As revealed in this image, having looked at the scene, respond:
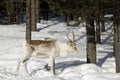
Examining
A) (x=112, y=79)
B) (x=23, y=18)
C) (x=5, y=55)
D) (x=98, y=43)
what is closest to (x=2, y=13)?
(x=23, y=18)

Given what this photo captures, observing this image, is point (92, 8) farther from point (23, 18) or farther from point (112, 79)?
point (23, 18)

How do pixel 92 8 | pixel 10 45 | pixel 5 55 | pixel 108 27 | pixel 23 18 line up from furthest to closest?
pixel 23 18, pixel 108 27, pixel 10 45, pixel 5 55, pixel 92 8

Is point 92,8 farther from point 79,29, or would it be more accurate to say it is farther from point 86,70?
point 79,29

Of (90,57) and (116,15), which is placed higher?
(116,15)

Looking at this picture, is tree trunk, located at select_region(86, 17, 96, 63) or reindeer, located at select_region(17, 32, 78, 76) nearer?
reindeer, located at select_region(17, 32, 78, 76)

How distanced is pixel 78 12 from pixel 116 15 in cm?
134

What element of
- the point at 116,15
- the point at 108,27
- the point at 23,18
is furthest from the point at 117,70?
the point at 23,18

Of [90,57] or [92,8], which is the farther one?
[90,57]

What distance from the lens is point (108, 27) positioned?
35812 mm

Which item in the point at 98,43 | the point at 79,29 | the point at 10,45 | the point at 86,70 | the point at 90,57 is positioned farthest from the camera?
the point at 79,29

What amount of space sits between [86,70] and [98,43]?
1197 centimetres

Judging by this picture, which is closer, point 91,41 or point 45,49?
point 45,49

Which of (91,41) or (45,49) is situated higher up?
(91,41)

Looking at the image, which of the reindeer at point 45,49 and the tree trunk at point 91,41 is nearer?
the reindeer at point 45,49
